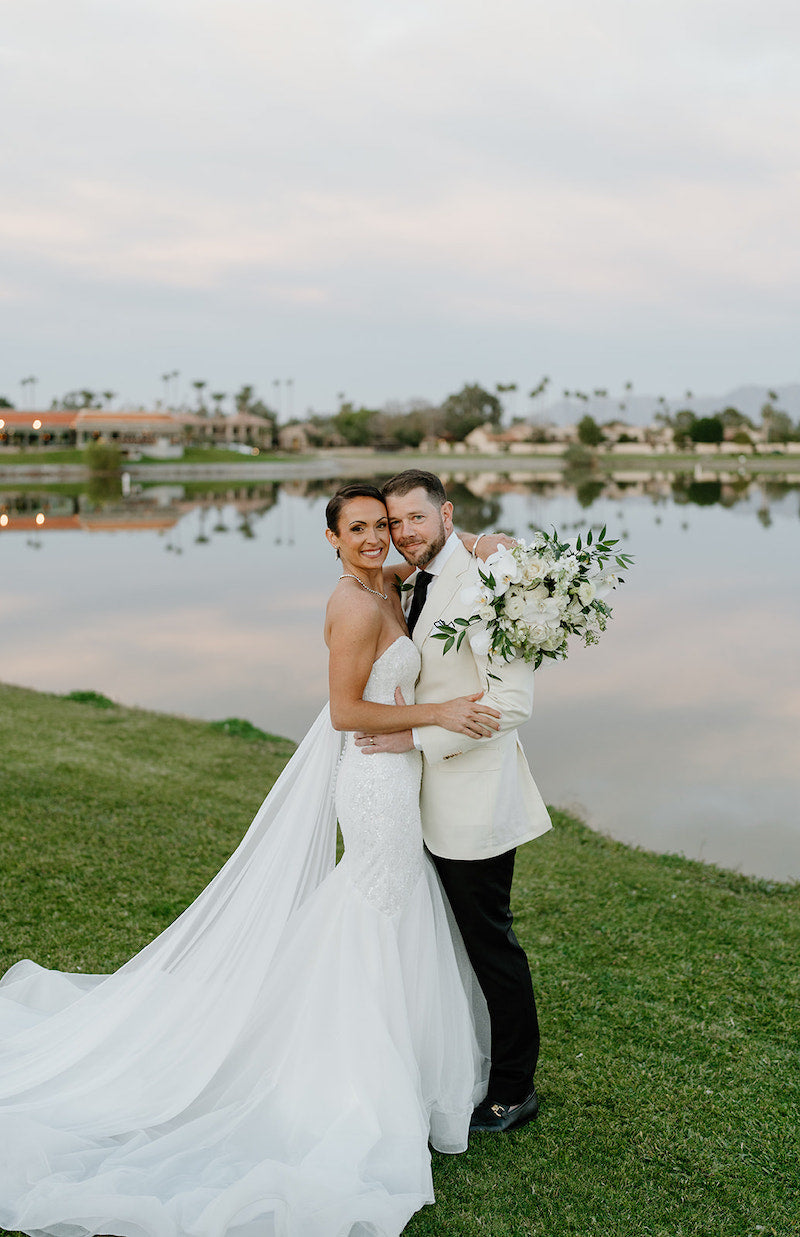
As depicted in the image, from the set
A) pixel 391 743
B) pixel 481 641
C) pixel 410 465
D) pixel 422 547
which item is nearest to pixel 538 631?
pixel 481 641

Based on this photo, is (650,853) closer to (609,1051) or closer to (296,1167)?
(609,1051)

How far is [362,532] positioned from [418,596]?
0.38 meters


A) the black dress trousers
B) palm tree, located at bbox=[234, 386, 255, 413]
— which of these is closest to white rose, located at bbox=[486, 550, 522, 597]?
the black dress trousers

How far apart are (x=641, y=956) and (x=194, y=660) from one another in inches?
516

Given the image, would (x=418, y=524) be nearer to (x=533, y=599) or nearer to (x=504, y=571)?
(x=504, y=571)

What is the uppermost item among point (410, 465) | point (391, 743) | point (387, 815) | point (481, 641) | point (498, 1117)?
point (410, 465)

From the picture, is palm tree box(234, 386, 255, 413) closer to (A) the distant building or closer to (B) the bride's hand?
(A) the distant building

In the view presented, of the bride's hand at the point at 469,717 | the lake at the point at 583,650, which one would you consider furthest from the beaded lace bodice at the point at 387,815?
the lake at the point at 583,650

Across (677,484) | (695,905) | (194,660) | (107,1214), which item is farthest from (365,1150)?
(677,484)

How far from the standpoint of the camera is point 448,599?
3.50 m

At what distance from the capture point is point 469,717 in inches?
131

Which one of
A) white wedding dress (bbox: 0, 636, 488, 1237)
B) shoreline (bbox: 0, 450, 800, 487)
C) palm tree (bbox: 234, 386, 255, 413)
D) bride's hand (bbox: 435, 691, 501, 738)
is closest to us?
white wedding dress (bbox: 0, 636, 488, 1237)

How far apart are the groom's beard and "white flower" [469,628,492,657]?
0.38 metres

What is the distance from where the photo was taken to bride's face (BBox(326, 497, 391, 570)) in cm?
340
